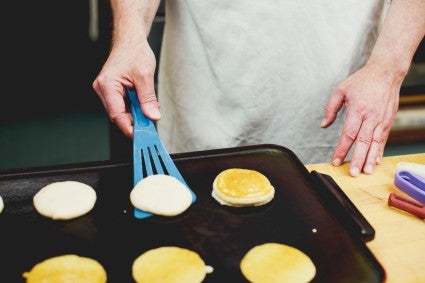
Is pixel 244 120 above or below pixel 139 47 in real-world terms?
below

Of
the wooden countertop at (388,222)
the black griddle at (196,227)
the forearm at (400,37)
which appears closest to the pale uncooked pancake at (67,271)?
the black griddle at (196,227)

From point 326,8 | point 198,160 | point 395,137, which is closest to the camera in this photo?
point 198,160

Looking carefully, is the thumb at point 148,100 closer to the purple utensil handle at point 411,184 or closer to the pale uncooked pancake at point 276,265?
the pale uncooked pancake at point 276,265

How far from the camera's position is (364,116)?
1.09 metres

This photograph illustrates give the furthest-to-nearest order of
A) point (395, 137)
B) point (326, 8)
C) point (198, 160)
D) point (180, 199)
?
point (395, 137), point (326, 8), point (198, 160), point (180, 199)

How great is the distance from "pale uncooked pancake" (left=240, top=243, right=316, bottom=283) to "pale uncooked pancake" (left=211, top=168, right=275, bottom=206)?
0.13 meters

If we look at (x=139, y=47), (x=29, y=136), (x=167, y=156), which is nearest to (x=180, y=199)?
(x=167, y=156)

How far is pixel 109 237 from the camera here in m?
0.83

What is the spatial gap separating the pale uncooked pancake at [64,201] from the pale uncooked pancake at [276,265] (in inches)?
13.8

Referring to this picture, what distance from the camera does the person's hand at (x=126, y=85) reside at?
1.01m

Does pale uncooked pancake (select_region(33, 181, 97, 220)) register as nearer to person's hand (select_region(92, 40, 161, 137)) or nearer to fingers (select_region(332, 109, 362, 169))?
person's hand (select_region(92, 40, 161, 137))

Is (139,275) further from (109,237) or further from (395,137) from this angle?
(395,137)

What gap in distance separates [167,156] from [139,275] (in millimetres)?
299

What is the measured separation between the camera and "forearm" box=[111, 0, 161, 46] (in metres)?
1.13
